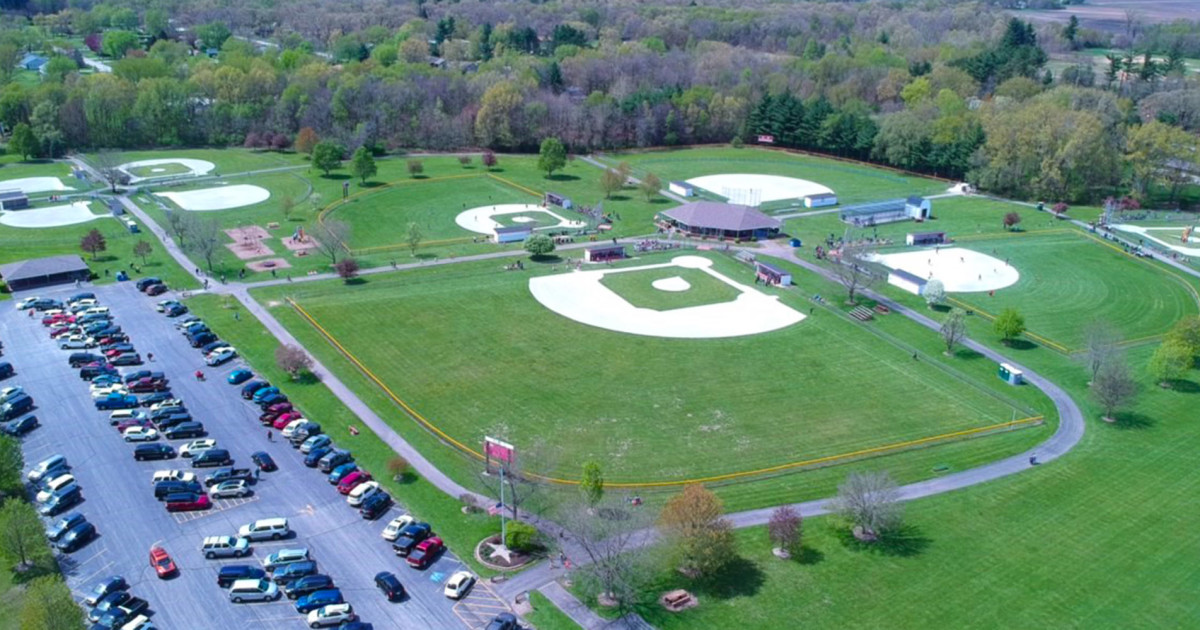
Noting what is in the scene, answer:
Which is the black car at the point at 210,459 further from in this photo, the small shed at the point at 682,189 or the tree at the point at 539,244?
the small shed at the point at 682,189

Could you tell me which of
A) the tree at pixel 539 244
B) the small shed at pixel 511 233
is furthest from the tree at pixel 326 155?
the tree at pixel 539 244

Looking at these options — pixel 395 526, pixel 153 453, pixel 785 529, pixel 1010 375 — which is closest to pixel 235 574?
pixel 395 526

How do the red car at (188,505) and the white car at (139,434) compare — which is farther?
the white car at (139,434)

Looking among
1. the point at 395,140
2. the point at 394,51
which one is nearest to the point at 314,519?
the point at 395,140

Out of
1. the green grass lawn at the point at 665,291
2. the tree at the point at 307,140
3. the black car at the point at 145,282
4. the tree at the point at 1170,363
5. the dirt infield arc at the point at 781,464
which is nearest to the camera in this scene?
the dirt infield arc at the point at 781,464

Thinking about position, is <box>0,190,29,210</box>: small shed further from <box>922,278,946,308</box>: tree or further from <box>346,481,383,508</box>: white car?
<box>922,278,946,308</box>: tree

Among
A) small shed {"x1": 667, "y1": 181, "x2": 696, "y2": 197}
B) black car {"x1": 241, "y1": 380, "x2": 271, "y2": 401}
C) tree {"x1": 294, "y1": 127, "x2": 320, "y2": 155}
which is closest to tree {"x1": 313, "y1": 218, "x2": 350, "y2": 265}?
black car {"x1": 241, "y1": 380, "x2": 271, "y2": 401}

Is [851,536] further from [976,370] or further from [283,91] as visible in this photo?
[283,91]

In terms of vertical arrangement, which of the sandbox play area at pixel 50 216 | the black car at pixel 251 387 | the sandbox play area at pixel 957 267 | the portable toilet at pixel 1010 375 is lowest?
the black car at pixel 251 387
